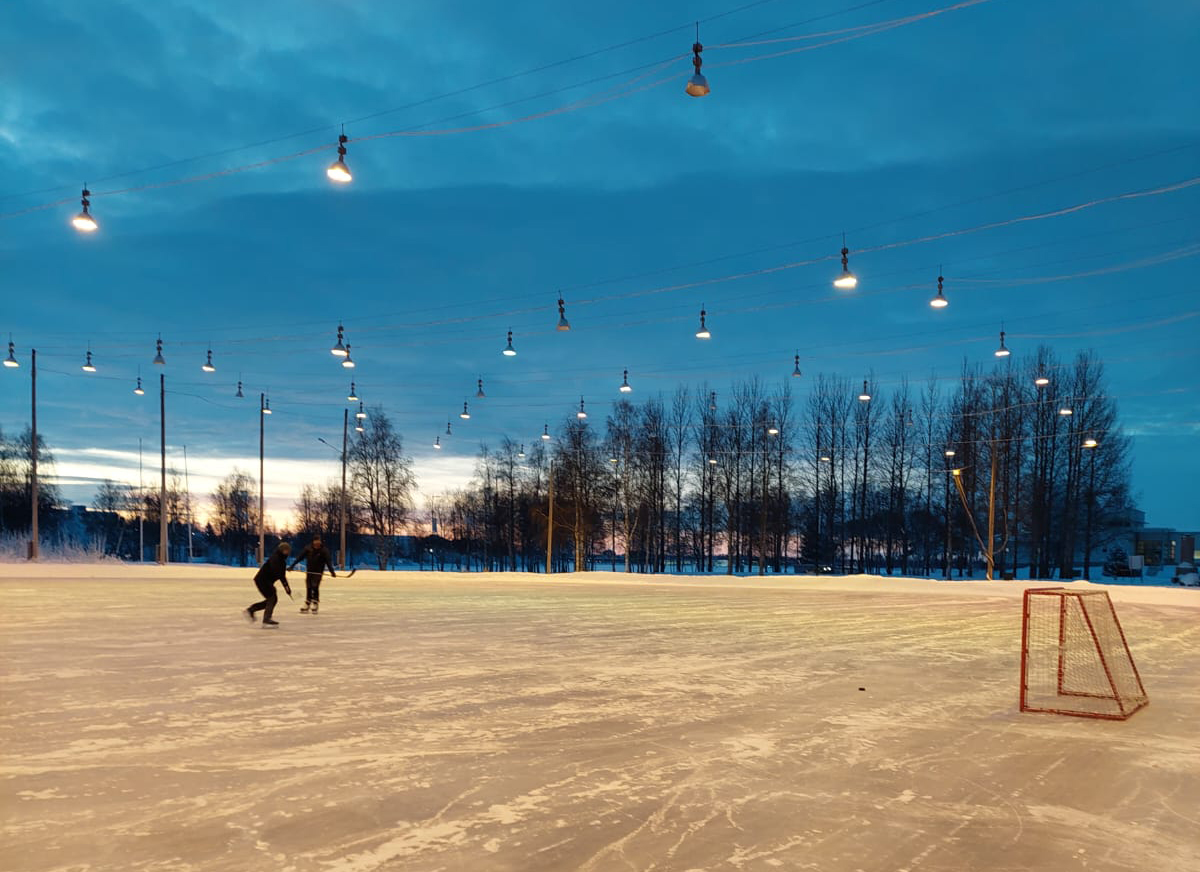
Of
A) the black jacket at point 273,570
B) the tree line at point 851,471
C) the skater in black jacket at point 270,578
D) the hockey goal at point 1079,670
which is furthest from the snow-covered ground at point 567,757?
the tree line at point 851,471

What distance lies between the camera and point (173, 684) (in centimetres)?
955

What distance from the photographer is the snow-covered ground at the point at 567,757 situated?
4777mm

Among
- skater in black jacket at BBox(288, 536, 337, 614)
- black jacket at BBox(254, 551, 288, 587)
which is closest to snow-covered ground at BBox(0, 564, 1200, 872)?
black jacket at BBox(254, 551, 288, 587)

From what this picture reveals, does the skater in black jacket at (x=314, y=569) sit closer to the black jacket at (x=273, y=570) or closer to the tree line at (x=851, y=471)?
the black jacket at (x=273, y=570)

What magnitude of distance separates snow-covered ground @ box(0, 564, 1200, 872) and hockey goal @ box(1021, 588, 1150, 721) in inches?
13.7

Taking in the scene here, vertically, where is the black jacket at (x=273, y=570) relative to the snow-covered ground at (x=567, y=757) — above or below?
above

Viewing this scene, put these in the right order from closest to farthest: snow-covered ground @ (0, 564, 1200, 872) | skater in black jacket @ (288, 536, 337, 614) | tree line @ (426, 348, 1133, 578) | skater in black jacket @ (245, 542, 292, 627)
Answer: snow-covered ground @ (0, 564, 1200, 872) → skater in black jacket @ (245, 542, 292, 627) → skater in black jacket @ (288, 536, 337, 614) → tree line @ (426, 348, 1133, 578)

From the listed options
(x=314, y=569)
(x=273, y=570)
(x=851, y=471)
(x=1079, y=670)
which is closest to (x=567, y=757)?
(x=1079, y=670)

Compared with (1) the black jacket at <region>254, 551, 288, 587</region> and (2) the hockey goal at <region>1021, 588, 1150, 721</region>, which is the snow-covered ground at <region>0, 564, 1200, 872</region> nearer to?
(2) the hockey goal at <region>1021, 588, 1150, 721</region>

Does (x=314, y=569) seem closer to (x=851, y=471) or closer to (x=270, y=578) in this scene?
(x=270, y=578)

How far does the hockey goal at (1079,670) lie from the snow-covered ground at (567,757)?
0.35 metres

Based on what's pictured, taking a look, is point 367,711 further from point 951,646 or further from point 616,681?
point 951,646

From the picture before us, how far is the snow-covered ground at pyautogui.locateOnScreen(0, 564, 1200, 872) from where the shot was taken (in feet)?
15.7

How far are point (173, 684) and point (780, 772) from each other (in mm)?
7204
